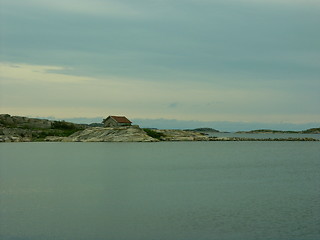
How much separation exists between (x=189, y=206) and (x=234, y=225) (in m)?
8.61

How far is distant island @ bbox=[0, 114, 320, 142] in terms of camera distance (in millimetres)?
158750

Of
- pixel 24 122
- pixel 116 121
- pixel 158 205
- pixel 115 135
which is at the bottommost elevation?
pixel 158 205

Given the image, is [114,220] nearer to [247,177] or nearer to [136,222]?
[136,222]

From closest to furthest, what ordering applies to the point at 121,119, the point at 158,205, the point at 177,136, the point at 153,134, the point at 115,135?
the point at 158,205
the point at 115,135
the point at 121,119
the point at 153,134
the point at 177,136

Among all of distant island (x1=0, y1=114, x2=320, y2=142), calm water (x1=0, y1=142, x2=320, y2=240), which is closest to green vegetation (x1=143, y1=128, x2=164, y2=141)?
distant island (x1=0, y1=114, x2=320, y2=142)

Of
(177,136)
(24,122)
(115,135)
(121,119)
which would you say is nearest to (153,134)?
(177,136)

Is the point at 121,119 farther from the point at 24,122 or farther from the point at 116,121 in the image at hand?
the point at 24,122

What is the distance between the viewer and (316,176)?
6850 centimetres

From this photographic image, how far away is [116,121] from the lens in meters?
162

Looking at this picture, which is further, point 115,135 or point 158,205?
point 115,135

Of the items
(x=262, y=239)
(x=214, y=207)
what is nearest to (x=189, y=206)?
(x=214, y=207)

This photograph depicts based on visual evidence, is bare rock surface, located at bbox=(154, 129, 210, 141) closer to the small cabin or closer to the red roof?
the red roof

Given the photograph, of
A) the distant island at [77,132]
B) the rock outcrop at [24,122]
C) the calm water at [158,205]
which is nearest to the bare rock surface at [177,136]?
the distant island at [77,132]

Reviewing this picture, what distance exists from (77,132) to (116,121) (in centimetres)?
1949
